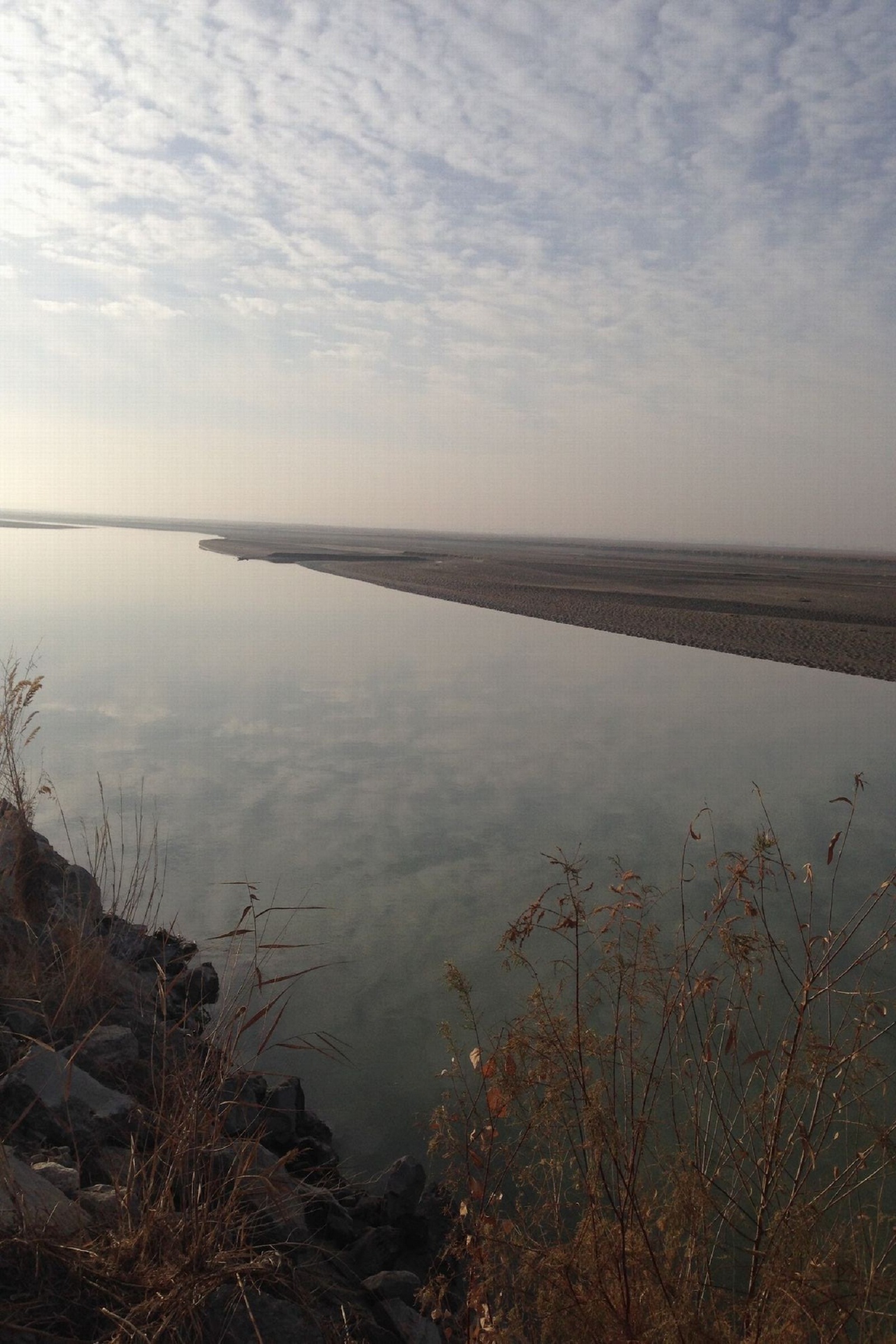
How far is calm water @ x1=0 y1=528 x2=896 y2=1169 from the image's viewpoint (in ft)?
21.6

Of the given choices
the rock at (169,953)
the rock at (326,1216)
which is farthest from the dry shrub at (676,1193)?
the rock at (169,953)

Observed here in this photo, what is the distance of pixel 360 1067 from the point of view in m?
5.50

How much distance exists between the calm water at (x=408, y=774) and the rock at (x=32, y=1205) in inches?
82.2

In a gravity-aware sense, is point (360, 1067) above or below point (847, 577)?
below

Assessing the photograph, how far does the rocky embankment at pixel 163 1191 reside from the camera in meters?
2.73

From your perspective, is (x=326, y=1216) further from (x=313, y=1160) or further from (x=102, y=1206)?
(x=102, y=1206)

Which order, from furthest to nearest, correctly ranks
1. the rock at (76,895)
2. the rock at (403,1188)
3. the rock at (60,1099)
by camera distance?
the rock at (76,895) → the rock at (403,1188) → the rock at (60,1099)

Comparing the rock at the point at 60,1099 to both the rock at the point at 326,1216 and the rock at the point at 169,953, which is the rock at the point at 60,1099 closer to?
the rock at the point at 326,1216

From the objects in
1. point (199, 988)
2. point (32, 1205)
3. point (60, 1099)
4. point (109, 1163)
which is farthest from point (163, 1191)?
point (199, 988)

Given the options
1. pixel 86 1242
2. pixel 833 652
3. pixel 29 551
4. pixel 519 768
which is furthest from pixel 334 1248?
pixel 29 551

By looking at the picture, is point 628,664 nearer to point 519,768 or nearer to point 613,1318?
point 519,768

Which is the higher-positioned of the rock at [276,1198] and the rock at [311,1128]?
the rock at [276,1198]

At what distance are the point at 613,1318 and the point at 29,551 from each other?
Answer: 58264mm

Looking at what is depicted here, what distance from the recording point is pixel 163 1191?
9.11 ft
